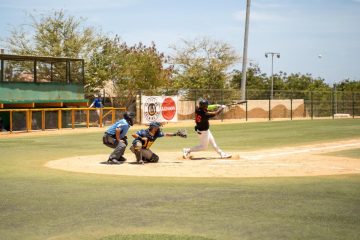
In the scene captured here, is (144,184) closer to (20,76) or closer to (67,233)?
(67,233)

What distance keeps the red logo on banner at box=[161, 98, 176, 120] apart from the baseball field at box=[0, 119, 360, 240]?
22459 mm

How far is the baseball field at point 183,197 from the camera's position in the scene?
7207 mm

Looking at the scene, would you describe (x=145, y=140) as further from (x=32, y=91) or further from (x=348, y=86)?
(x=348, y=86)

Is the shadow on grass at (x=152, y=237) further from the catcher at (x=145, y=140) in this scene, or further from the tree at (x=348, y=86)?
the tree at (x=348, y=86)

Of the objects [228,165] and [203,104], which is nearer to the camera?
[228,165]

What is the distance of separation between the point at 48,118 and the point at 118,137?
20.0m

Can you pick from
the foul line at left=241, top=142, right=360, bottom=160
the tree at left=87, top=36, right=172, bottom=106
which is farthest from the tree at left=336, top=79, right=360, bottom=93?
the foul line at left=241, top=142, right=360, bottom=160

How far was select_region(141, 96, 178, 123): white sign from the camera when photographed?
38741mm

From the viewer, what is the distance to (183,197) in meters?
9.60

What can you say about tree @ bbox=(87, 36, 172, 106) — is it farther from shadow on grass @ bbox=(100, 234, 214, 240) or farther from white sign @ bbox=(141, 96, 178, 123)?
shadow on grass @ bbox=(100, 234, 214, 240)

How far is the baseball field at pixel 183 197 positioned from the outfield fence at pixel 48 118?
576 inches

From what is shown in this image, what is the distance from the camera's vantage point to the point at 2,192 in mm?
10344

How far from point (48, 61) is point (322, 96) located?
2945 centimetres

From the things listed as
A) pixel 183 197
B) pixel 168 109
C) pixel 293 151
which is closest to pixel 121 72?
pixel 168 109
